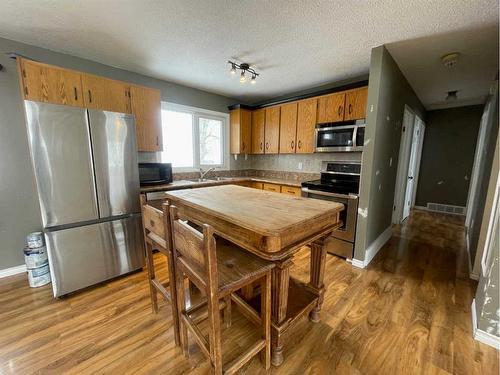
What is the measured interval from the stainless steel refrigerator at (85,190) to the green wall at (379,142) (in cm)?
261

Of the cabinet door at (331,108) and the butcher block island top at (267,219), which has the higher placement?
the cabinet door at (331,108)

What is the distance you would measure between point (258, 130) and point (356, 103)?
185 centimetres

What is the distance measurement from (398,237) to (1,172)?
536 centimetres

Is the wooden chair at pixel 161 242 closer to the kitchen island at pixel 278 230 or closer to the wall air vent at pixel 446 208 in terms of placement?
the kitchen island at pixel 278 230

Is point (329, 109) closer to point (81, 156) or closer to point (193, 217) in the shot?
point (193, 217)

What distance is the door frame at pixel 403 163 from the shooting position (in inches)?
132

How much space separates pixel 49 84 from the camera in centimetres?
205

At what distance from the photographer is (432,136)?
4.86 m

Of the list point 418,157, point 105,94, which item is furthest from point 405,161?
point 105,94

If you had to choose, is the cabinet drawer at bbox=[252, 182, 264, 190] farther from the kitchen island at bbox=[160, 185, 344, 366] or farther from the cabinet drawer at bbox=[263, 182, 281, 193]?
the kitchen island at bbox=[160, 185, 344, 366]

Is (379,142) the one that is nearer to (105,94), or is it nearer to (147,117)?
(147,117)

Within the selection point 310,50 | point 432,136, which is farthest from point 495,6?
point 432,136

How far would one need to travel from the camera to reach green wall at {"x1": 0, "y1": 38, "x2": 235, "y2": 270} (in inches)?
84.5

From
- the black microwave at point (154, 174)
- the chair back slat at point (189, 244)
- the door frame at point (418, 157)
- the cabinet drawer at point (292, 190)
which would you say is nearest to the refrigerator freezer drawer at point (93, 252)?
the black microwave at point (154, 174)
